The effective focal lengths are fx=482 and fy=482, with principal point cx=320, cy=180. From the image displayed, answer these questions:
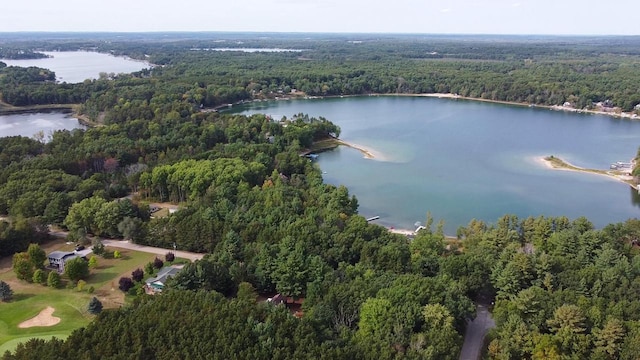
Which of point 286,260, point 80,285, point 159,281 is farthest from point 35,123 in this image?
point 286,260

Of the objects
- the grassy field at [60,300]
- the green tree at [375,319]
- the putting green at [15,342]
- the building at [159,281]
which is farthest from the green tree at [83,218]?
the green tree at [375,319]

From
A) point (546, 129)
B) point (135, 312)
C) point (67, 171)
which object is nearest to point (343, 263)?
point (135, 312)

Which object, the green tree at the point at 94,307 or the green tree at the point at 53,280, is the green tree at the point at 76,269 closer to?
the green tree at the point at 53,280

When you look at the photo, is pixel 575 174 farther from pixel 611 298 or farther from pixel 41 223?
pixel 41 223

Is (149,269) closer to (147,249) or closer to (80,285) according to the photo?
(80,285)

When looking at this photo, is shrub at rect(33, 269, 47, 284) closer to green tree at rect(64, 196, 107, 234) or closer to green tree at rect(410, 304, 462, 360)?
green tree at rect(64, 196, 107, 234)

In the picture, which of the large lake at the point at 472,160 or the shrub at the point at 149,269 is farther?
the large lake at the point at 472,160
